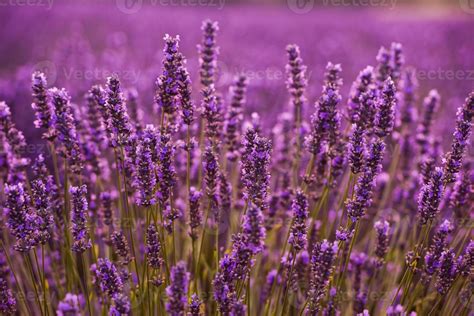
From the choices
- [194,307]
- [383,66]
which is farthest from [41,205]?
[383,66]

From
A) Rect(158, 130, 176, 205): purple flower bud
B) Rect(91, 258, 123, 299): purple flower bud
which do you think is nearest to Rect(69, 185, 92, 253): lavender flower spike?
Rect(91, 258, 123, 299): purple flower bud

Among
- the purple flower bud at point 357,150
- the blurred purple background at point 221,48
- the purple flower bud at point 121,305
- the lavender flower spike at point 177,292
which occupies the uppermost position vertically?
the blurred purple background at point 221,48

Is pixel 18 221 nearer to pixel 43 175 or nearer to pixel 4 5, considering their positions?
pixel 43 175

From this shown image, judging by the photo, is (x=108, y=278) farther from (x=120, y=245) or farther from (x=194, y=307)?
(x=194, y=307)

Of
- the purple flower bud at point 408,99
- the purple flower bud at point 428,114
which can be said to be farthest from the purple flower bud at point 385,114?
the purple flower bud at point 408,99

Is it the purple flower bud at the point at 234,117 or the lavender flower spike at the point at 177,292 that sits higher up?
the purple flower bud at the point at 234,117

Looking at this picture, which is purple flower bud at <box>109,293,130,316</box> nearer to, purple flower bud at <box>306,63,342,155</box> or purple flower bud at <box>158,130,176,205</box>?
purple flower bud at <box>158,130,176,205</box>

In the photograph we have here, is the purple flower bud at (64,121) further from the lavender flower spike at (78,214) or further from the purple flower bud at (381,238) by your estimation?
the purple flower bud at (381,238)
